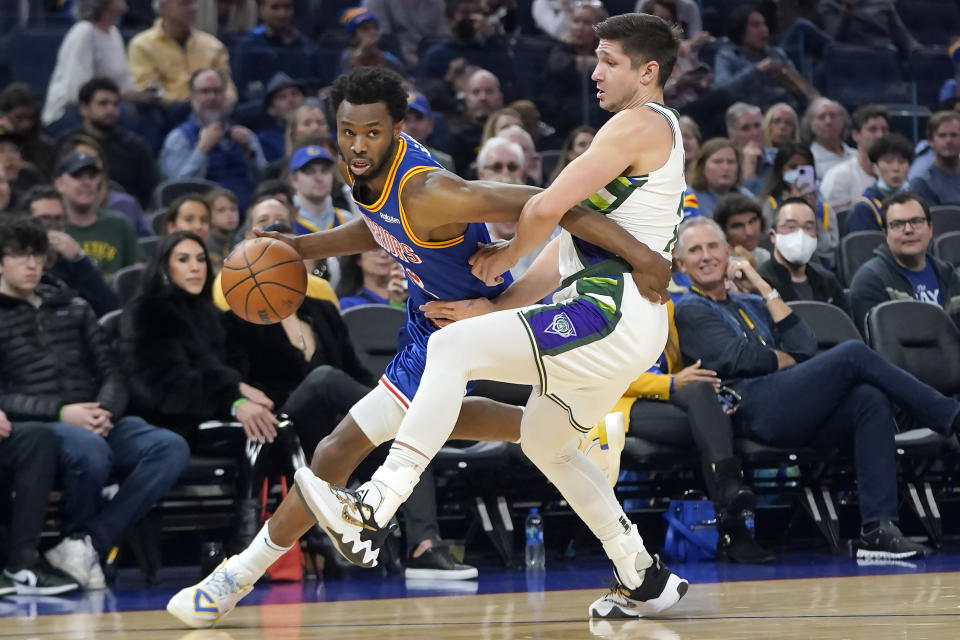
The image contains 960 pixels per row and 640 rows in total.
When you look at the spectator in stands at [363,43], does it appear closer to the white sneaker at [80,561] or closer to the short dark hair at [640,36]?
the white sneaker at [80,561]

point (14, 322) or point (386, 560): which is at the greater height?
point (14, 322)

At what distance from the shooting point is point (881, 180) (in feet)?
31.7

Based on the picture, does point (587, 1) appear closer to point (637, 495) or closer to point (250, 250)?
point (637, 495)

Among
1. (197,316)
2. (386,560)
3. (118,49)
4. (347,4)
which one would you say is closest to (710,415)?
(386,560)

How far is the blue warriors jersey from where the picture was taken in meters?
4.38

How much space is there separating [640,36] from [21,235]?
3578 millimetres

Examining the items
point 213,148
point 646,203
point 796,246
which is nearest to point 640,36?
point 646,203

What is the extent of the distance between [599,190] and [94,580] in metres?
3.32

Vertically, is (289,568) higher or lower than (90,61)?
lower

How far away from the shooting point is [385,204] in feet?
14.4

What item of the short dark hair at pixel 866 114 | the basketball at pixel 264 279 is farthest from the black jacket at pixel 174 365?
the short dark hair at pixel 866 114

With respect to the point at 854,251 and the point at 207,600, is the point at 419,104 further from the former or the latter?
the point at 207,600

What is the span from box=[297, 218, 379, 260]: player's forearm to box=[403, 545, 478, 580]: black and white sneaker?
6.49 feet

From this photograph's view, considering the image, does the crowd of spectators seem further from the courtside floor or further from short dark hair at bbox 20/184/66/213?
the courtside floor
